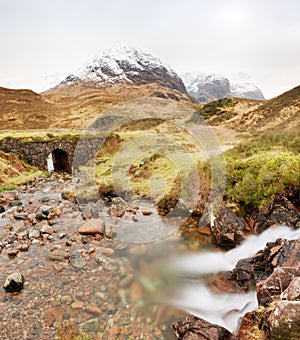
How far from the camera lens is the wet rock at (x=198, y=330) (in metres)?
5.52

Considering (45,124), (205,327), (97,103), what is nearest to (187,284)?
(205,327)

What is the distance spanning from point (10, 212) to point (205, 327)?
Result: 37.6 ft

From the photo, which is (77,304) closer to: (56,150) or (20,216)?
(20,216)

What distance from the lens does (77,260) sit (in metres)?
8.66

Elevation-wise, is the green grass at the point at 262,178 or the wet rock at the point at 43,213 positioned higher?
the green grass at the point at 262,178

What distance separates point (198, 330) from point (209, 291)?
1853 mm

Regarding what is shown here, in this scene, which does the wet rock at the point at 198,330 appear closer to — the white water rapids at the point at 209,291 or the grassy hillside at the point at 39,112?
the white water rapids at the point at 209,291

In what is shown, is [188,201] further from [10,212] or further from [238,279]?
[10,212]

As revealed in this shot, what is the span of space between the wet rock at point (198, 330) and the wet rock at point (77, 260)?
3637mm

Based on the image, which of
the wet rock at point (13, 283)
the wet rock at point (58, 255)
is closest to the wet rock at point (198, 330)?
the wet rock at point (13, 283)

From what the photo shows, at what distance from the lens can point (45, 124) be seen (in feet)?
248

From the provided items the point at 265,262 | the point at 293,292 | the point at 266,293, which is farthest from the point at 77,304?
the point at 265,262

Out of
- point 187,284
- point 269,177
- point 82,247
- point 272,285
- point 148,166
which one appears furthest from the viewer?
point 148,166

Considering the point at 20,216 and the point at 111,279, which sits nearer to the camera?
the point at 111,279
